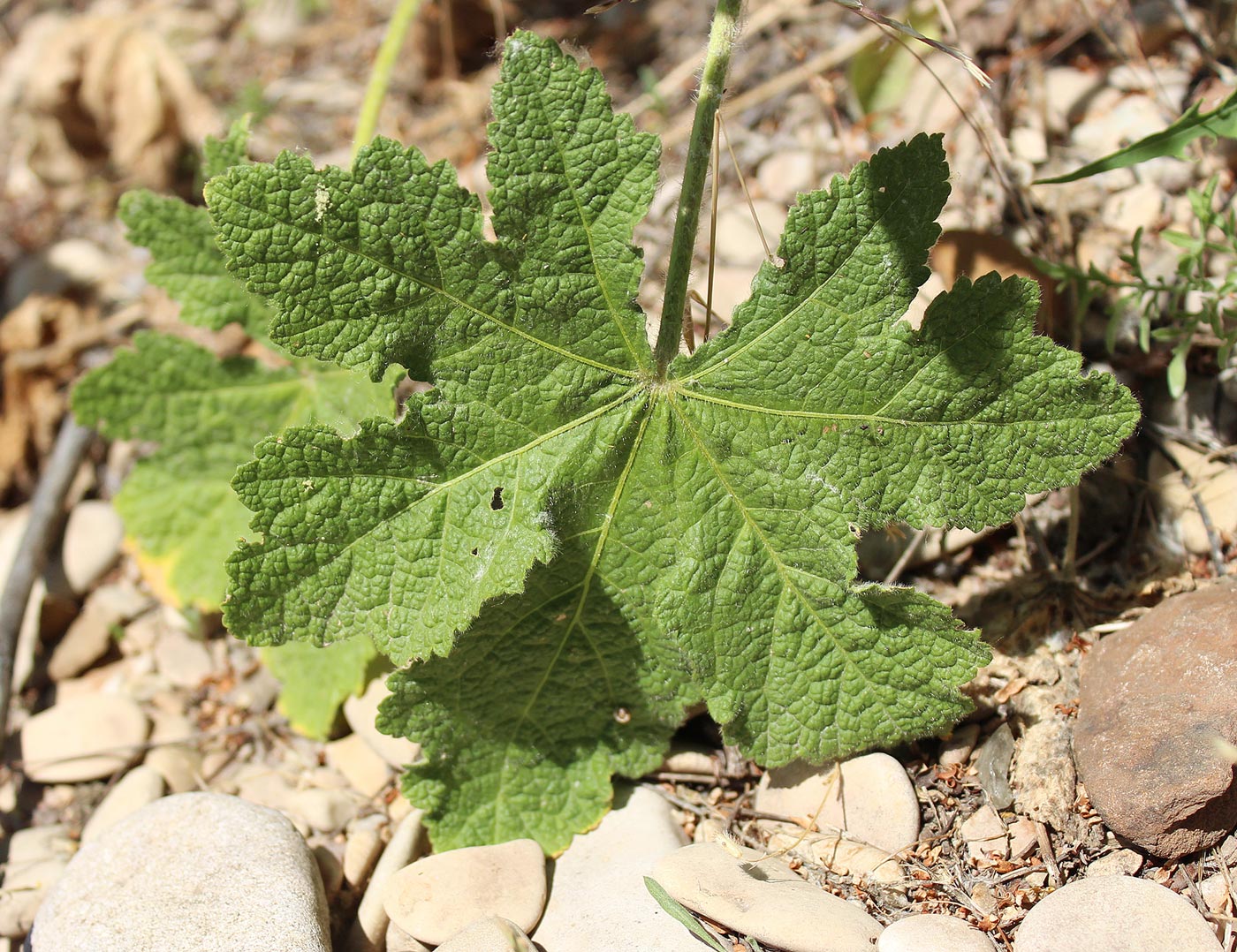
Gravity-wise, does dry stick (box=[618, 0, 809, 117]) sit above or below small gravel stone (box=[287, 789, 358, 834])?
above

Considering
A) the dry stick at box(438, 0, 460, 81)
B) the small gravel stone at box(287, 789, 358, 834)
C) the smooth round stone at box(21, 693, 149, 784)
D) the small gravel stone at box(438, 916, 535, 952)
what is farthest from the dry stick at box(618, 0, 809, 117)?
the small gravel stone at box(438, 916, 535, 952)

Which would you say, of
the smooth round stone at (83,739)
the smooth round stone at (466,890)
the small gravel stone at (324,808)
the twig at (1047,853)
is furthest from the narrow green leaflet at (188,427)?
the twig at (1047,853)

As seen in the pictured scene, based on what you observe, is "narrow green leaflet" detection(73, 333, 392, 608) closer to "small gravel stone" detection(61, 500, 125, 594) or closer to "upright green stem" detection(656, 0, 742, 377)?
"small gravel stone" detection(61, 500, 125, 594)

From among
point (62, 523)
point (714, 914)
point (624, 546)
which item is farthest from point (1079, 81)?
point (62, 523)

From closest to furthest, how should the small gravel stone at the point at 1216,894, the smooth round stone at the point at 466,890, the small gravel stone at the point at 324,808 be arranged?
1. the small gravel stone at the point at 1216,894
2. the smooth round stone at the point at 466,890
3. the small gravel stone at the point at 324,808

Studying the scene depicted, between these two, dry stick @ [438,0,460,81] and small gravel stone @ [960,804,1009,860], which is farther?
dry stick @ [438,0,460,81]

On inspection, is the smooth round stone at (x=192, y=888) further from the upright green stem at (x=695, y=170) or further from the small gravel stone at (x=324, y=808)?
the upright green stem at (x=695, y=170)

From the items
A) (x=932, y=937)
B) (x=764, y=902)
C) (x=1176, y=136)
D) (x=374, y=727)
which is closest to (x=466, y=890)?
(x=374, y=727)

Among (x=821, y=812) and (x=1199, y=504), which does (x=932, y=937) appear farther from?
(x=1199, y=504)
